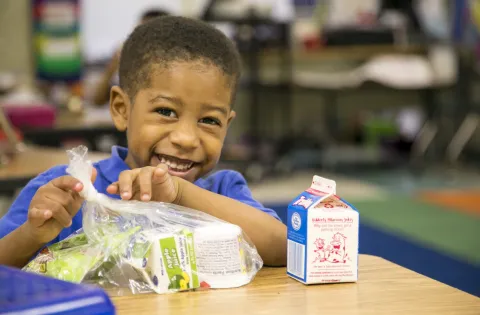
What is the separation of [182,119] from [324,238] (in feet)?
1.18

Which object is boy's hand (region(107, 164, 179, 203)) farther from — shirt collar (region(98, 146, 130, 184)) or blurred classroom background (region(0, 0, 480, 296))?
blurred classroom background (region(0, 0, 480, 296))

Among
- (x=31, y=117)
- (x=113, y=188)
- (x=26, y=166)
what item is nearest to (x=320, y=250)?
(x=113, y=188)

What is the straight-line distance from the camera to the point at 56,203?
3.20 feet

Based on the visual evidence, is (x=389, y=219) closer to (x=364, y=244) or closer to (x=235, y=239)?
(x=364, y=244)

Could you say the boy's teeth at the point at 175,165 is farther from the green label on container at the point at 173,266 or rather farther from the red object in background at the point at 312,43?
the red object in background at the point at 312,43

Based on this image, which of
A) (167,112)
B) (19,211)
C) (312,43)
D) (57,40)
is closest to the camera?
(19,211)

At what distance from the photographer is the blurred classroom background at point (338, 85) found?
5758 millimetres

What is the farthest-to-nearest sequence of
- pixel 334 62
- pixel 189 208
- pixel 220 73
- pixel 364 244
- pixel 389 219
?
1. pixel 334 62
2. pixel 389 219
3. pixel 364 244
4. pixel 220 73
5. pixel 189 208

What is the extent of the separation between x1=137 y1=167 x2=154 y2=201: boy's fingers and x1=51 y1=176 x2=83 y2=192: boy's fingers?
95 millimetres

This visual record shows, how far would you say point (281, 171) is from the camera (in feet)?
21.6

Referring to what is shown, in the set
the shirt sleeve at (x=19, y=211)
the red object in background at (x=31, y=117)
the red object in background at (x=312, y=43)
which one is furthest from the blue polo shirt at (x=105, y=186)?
the red object in background at (x=312, y=43)

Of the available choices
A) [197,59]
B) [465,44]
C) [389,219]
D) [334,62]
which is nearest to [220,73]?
[197,59]

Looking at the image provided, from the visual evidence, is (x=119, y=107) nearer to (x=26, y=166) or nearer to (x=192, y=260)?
(x=192, y=260)

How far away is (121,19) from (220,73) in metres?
5.87
